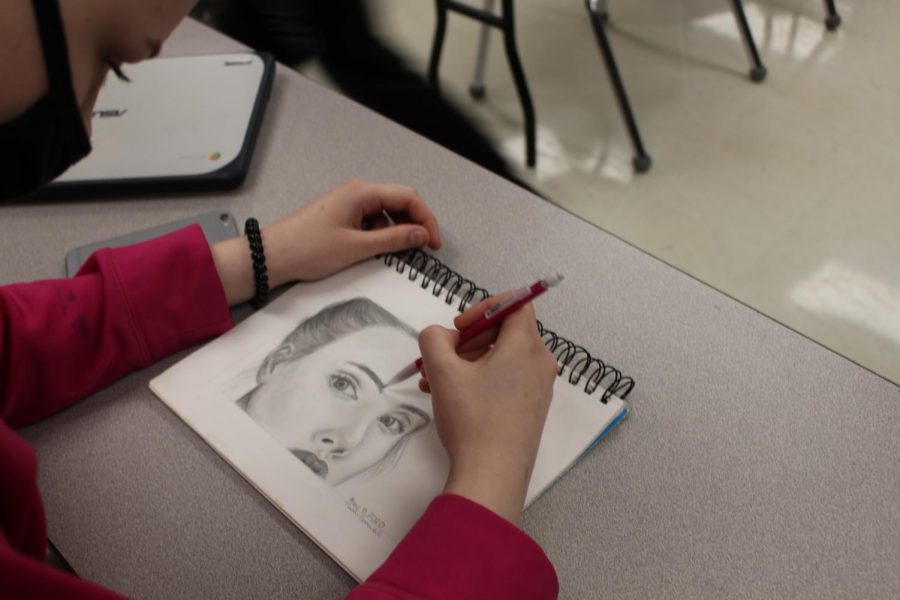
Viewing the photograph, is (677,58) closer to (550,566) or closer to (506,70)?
(506,70)

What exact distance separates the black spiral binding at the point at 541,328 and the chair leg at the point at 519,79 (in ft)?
3.40

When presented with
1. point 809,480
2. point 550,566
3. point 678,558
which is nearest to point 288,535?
point 550,566

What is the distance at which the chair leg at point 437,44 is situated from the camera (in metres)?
1.86

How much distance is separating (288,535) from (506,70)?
188 centimetres

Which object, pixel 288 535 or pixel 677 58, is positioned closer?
pixel 288 535

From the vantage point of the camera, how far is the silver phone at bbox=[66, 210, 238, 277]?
78cm

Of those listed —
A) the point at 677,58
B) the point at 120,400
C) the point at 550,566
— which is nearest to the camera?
the point at 550,566

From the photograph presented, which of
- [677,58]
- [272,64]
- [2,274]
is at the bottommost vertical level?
[677,58]

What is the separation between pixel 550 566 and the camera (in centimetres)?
51

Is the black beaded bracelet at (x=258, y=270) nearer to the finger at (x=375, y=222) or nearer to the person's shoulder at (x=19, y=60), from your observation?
the finger at (x=375, y=222)

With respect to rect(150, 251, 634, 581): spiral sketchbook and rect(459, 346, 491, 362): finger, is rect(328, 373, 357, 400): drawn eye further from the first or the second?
rect(459, 346, 491, 362): finger

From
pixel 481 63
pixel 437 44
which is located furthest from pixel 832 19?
pixel 437 44

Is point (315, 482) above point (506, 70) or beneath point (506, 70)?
above

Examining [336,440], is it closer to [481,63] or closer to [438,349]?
[438,349]
